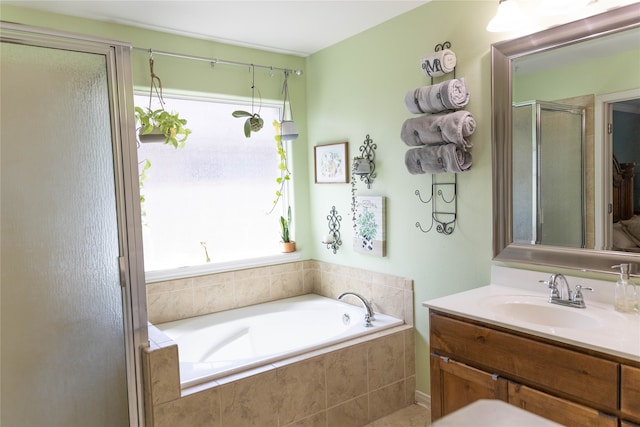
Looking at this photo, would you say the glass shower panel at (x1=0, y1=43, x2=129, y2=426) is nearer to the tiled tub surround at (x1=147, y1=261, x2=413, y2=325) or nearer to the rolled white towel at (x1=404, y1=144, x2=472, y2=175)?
the tiled tub surround at (x1=147, y1=261, x2=413, y2=325)

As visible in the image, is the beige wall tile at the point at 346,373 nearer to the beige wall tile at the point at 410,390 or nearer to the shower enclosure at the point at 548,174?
the beige wall tile at the point at 410,390

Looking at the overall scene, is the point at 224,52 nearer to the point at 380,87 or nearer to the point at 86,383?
the point at 380,87

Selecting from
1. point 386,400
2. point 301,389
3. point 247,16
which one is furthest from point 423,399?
point 247,16

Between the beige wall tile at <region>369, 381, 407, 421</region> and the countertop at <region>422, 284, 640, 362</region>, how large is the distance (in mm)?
923

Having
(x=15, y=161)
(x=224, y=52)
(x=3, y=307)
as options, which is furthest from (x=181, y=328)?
(x=224, y=52)

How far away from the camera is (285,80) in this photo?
3.54 meters

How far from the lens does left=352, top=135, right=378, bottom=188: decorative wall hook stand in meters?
3.03

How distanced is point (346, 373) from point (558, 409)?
1.21m

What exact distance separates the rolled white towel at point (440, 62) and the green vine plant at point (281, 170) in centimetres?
146

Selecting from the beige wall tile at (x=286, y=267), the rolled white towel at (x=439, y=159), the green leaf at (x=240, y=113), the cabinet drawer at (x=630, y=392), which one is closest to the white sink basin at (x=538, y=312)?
the cabinet drawer at (x=630, y=392)

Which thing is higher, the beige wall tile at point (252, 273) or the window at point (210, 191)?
the window at point (210, 191)

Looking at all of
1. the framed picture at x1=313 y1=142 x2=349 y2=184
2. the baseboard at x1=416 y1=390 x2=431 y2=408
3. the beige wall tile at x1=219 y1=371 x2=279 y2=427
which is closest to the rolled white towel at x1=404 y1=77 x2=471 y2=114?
the framed picture at x1=313 y1=142 x2=349 y2=184

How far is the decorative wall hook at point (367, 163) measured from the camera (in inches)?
119

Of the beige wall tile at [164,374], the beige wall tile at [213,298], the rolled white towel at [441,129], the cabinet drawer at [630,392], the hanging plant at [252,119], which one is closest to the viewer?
the cabinet drawer at [630,392]
